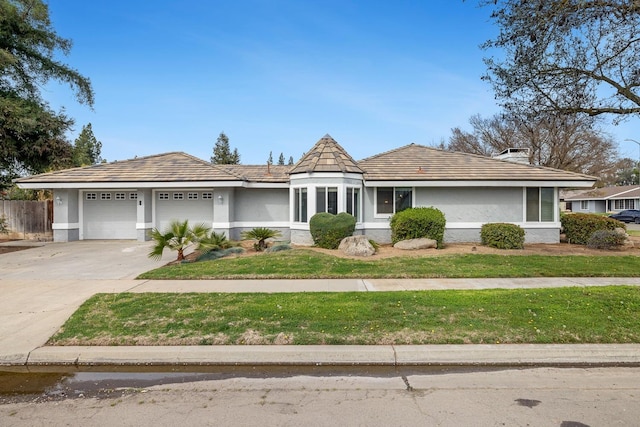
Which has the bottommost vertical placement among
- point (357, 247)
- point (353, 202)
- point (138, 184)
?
point (357, 247)

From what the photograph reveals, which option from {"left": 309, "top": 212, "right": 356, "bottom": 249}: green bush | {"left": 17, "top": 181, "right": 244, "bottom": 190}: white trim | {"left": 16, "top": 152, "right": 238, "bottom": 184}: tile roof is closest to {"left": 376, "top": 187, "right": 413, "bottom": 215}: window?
{"left": 309, "top": 212, "right": 356, "bottom": 249}: green bush

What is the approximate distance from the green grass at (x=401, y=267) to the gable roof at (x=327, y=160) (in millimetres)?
4439

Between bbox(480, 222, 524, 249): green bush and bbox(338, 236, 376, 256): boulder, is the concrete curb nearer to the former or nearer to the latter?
bbox(338, 236, 376, 256): boulder

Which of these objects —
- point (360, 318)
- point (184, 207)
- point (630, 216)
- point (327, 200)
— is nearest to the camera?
point (360, 318)

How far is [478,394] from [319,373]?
1.80 meters

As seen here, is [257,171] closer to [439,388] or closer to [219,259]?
[219,259]

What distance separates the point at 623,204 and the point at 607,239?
179 feet

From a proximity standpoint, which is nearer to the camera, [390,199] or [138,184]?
[138,184]

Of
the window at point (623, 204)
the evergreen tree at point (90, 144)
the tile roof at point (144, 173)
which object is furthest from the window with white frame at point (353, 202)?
the window at point (623, 204)

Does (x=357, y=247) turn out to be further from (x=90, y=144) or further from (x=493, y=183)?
(x=90, y=144)

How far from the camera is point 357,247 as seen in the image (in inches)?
500

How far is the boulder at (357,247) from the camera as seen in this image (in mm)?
12586

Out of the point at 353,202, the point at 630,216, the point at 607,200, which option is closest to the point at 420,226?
the point at 353,202

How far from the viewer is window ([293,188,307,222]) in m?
15.9
